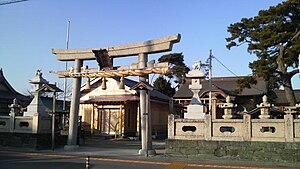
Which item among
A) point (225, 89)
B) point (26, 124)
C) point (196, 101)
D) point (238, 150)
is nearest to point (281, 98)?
point (225, 89)

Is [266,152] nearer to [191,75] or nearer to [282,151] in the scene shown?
[282,151]

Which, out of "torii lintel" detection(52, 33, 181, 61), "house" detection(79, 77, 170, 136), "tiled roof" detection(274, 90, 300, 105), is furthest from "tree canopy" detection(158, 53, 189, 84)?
"torii lintel" detection(52, 33, 181, 61)

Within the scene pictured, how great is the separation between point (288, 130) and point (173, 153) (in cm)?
573

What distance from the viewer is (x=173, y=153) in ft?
52.7

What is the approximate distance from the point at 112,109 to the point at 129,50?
47.1ft

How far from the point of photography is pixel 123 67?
1839 cm

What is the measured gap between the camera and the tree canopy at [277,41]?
81.6 ft

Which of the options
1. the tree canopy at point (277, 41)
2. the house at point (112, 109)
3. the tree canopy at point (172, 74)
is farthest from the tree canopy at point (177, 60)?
the tree canopy at point (277, 41)

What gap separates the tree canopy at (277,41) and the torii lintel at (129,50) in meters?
11.8

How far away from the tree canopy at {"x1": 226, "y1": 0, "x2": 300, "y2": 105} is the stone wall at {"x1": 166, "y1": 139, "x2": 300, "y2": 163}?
11894mm

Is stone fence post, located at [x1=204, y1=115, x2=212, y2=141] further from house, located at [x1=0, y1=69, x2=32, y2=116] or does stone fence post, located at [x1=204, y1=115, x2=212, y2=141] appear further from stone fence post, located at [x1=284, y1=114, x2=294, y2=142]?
house, located at [x1=0, y1=69, x2=32, y2=116]

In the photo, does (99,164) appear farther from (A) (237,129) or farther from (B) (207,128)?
(A) (237,129)

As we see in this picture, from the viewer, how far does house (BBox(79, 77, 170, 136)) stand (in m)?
30.5

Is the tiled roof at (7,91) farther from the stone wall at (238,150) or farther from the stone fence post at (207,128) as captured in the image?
the stone fence post at (207,128)
